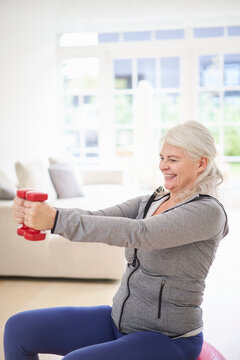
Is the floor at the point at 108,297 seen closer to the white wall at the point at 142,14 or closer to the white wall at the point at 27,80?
the white wall at the point at 27,80

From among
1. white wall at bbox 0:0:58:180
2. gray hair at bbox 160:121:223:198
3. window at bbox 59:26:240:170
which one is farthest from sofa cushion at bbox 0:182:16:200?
window at bbox 59:26:240:170

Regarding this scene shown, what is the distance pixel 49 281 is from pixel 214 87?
16.4 feet

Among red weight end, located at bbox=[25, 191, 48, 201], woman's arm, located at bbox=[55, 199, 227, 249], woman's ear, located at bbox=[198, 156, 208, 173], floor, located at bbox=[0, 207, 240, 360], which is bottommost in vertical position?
floor, located at bbox=[0, 207, 240, 360]

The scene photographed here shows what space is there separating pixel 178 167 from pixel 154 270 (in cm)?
36

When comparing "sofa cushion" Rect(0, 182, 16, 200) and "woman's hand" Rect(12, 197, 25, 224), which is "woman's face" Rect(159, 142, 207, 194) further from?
"sofa cushion" Rect(0, 182, 16, 200)

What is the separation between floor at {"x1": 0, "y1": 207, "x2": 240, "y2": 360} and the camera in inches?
102

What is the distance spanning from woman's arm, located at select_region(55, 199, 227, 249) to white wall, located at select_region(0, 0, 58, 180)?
402 cm

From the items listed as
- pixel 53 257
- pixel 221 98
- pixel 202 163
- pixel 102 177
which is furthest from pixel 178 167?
pixel 221 98

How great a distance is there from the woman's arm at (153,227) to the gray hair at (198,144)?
4.8 inches

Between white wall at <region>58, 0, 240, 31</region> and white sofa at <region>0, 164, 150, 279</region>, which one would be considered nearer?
white sofa at <region>0, 164, 150, 279</region>

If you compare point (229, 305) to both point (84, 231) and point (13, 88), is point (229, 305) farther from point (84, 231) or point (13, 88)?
point (13, 88)

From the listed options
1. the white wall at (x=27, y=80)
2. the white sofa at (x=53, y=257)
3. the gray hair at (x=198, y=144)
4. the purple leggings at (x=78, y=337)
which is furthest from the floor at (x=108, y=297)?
the white wall at (x=27, y=80)

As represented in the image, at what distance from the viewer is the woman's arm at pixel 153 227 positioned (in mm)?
1250

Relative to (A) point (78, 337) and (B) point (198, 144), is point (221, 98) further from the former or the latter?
(A) point (78, 337)
